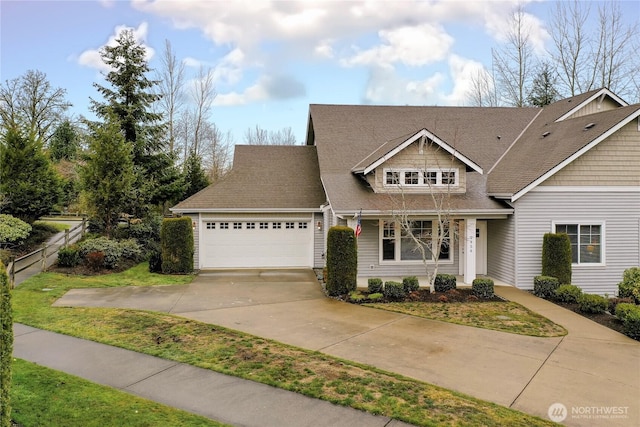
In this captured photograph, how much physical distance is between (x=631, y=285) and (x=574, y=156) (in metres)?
4.20

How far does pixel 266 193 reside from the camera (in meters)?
18.1

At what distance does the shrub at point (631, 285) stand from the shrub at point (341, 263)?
750cm

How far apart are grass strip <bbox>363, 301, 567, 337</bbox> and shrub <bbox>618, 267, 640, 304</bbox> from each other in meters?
3.09

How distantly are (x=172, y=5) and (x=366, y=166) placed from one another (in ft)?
29.2

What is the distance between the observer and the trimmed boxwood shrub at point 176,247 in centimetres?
1580

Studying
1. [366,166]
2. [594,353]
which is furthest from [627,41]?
[594,353]

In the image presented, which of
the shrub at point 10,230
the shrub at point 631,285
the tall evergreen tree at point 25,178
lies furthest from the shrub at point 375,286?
the tall evergreen tree at point 25,178

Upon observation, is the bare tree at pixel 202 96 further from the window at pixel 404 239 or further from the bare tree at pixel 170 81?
the window at pixel 404 239

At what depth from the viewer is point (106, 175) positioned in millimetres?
17141

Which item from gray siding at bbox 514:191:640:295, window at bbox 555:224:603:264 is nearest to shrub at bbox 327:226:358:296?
gray siding at bbox 514:191:640:295

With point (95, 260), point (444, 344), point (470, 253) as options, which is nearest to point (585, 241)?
point (470, 253)

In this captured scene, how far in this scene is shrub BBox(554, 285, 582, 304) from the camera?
1194cm

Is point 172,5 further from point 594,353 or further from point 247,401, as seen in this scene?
point 594,353

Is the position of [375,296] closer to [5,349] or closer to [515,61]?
[5,349]
